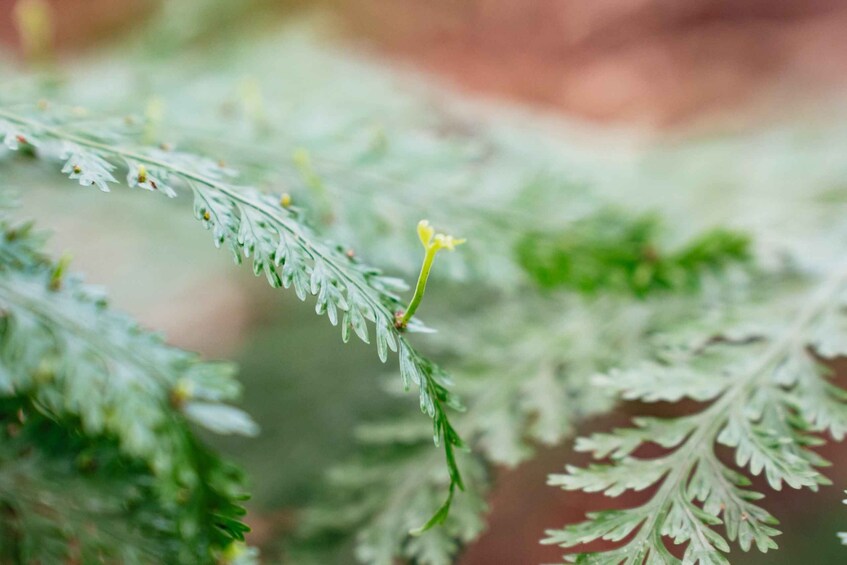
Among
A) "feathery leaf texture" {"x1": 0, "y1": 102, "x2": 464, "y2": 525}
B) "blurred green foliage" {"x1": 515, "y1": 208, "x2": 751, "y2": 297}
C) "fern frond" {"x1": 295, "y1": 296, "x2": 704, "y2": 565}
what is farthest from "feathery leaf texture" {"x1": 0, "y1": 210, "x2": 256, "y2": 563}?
"blurred green foliage" {"x1": 515, "y1": 208, "x2": 751, "y2": 297}

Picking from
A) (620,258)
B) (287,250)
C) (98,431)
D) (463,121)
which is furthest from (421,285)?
(463,121)

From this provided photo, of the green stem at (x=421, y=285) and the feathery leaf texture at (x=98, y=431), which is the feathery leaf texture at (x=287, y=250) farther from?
the feathery leaf texture at (x=98, y=431)

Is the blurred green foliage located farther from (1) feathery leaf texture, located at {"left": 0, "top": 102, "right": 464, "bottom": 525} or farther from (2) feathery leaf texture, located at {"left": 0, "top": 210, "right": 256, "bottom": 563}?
(2) feathery leaf texture, located at {"left": 0, "top": 210, "right": 256, "bottom": 563}

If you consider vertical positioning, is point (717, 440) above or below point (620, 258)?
below

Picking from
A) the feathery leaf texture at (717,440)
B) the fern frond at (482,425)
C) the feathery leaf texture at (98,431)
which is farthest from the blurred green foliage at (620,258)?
the feathery leaf texture at (98,431)

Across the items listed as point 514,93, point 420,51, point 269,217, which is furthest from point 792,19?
point 269,217

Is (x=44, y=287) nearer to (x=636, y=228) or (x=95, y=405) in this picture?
(x=95, y=405)

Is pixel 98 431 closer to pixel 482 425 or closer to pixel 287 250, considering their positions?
pixel 287 250
